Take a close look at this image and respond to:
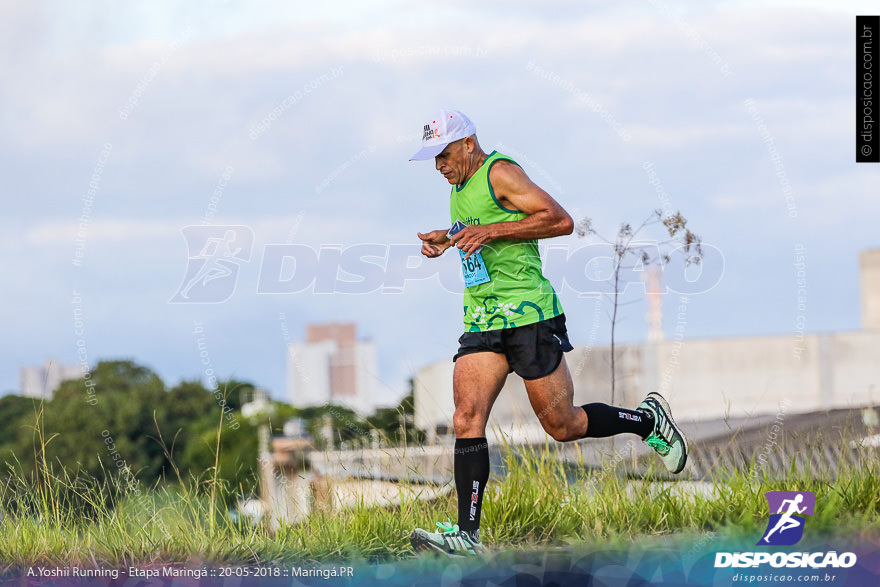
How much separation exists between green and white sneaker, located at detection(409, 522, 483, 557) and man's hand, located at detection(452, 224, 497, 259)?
125 centimetres

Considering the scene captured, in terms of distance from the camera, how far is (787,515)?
14.6 feet

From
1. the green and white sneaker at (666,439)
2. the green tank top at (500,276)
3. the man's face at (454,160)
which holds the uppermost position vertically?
the man's face at (454,160)

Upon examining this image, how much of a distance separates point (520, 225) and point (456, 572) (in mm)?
1530

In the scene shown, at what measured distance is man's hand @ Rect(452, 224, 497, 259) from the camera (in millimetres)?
4336

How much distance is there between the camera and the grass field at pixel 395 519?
4559 millimetres

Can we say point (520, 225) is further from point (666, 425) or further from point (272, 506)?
point (272, 506)

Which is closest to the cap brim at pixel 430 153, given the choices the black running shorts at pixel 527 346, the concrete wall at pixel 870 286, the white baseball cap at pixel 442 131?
the white baseball cap at pixel 442 131

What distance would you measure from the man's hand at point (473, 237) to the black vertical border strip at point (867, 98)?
3.48 metres

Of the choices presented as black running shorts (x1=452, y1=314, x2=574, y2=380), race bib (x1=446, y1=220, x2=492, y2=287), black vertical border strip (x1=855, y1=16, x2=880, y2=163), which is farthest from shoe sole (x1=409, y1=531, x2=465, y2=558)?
black vertical border strip (x1=855, y1=16, x2=880, y2=163)

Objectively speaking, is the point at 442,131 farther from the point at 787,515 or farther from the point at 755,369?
the point at 755,369

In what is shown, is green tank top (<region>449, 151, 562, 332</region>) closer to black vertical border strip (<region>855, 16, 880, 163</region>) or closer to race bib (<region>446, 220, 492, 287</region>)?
race bib (<region>446, 220, 492, 287</region>)

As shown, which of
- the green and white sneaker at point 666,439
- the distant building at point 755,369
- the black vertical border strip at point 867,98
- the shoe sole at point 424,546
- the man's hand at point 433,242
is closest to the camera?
the shoe sole at point 424,546

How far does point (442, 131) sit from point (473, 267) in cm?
64

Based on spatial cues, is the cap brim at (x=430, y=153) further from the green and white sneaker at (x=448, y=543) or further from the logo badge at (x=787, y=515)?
the logo badge at (x=787, y=515)
